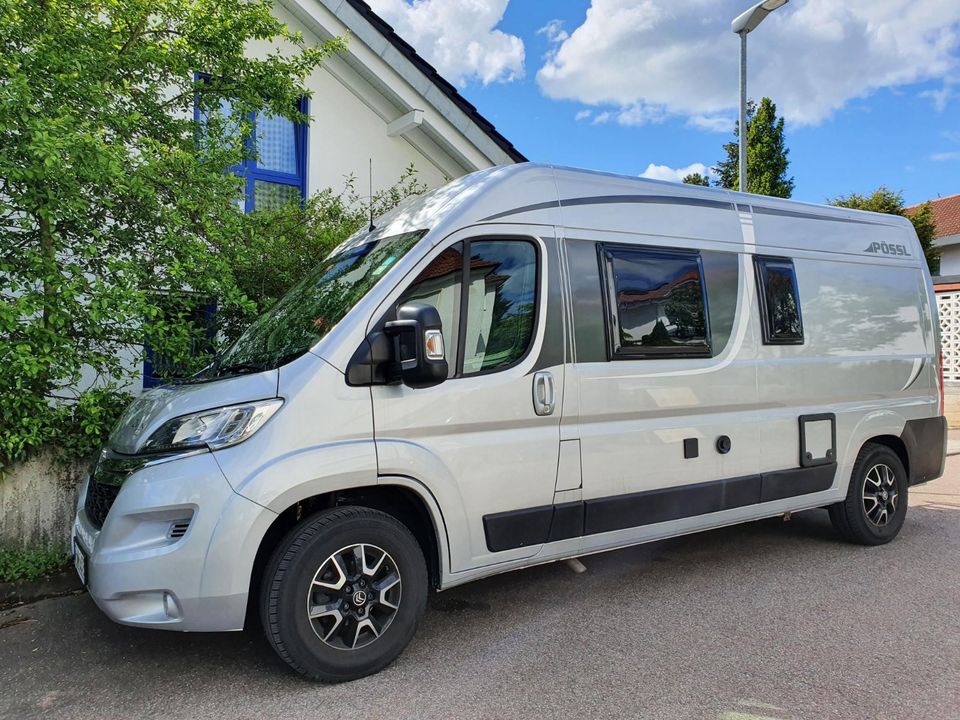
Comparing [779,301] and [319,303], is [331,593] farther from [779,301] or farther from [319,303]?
[779,301]

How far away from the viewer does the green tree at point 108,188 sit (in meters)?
4.20

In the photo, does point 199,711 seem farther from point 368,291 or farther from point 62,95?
point 62,95

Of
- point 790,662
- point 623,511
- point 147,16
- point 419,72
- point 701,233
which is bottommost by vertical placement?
point 790,662

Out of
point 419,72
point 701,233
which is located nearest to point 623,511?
point 701,233

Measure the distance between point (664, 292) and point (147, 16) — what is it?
4105 mm

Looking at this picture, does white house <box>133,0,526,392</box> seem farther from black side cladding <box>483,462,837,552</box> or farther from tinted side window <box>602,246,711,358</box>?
black side cladding <box>483,462,837,552</box>

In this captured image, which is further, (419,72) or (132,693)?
(419,72)

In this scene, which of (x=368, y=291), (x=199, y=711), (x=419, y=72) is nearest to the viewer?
(x=199, y=711)

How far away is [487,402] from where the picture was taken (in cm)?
353

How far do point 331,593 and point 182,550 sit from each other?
0.67m

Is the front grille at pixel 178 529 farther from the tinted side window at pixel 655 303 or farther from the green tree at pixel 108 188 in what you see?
the tinted side window at pixel 655 303

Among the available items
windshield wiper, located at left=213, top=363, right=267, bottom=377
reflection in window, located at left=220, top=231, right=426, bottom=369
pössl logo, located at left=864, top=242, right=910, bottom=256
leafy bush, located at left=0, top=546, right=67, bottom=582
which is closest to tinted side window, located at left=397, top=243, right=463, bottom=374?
reflection in window, located at left=220, top=231, right=426, bottom=369

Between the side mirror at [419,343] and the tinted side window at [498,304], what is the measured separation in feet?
1.09

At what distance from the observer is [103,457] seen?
3.59 m
